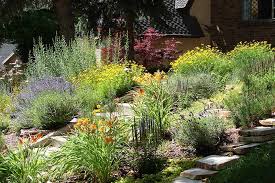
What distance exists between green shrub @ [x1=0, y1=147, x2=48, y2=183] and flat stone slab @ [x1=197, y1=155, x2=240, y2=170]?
82.9 inches

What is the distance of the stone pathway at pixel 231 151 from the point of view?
252 inches

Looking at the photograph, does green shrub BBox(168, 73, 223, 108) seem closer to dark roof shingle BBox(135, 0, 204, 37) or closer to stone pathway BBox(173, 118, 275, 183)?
stone pathway BBox(173, 118, 275, 183)

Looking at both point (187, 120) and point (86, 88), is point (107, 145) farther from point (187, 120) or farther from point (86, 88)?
point (86, 88)

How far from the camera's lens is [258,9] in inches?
764

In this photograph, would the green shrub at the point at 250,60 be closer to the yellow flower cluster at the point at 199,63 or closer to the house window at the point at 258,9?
the yellow flower cluster at the point at 199,63

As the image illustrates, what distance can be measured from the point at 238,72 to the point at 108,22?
940cm

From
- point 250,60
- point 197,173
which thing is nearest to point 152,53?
point 250,60

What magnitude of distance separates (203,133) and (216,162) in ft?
2.07

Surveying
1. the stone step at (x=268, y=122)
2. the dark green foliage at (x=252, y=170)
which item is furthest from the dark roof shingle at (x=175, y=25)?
the dark green foliage at (x=252, y=170)

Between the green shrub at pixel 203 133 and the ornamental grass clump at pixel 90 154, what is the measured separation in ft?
3.07

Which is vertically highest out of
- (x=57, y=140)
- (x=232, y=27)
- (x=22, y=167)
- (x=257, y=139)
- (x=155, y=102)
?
(x=232, y=27)

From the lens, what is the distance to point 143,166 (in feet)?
22.8

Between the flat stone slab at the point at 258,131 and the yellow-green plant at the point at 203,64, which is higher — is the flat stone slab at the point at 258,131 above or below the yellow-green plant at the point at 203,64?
below

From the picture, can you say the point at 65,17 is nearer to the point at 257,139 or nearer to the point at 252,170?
the point at 257,139
